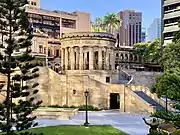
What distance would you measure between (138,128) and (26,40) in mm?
9756

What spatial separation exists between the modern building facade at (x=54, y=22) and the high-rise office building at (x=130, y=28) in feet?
126

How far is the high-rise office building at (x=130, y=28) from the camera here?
111875mm

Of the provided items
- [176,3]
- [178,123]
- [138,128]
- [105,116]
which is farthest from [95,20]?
[178,123]

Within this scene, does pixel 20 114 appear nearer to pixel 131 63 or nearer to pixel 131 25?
pixel 131 63

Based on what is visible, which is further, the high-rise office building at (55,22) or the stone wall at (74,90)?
the high-rise office building at (55,22)

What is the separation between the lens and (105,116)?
98.7ft

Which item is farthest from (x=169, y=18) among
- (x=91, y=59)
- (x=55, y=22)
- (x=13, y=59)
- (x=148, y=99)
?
(x=13, y=59)

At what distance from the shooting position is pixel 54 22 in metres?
68.8

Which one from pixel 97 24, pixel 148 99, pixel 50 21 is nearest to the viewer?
pixel 148 99

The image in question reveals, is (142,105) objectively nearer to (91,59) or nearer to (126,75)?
(91,59)

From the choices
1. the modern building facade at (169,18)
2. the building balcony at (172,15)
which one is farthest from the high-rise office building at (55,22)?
the building balcony at (172,15)

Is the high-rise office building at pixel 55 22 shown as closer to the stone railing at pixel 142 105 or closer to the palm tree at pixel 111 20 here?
the palm tree at pixel 111 20

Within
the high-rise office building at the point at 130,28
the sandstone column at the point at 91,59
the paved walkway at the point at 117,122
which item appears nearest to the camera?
the paved walkway at the point at 117,122

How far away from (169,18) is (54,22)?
21473mm
